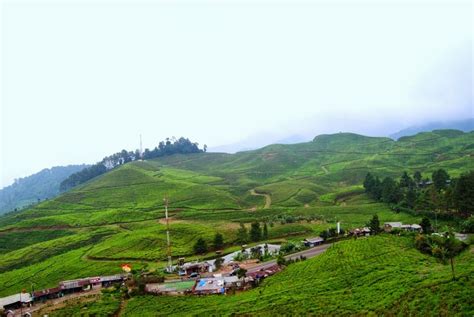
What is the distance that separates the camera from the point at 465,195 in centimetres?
6775

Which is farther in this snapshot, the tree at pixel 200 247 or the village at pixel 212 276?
the tree at pixel 200 247

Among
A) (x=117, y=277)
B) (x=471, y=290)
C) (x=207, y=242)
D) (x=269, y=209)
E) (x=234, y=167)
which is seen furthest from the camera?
(x=234, y=167)

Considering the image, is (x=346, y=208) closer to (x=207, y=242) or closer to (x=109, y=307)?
(x=207, y=242)

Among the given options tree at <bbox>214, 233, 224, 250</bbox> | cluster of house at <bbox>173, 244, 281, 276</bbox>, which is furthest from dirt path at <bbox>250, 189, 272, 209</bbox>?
cluster of house at <bbox>173, 244, 281, 276</bbox>

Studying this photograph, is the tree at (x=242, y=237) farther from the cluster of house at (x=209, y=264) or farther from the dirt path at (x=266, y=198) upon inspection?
the dirt path at (x=266, y=198)

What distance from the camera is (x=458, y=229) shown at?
202 ft

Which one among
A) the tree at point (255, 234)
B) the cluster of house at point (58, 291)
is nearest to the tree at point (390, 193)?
the tree at point (255, 234)

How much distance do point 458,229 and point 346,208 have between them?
34.1m

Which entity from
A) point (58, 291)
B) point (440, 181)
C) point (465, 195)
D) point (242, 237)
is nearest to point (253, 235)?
point (242, 237)

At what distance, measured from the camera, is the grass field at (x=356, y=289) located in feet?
107

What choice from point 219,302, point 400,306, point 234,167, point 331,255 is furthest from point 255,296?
point 234,167

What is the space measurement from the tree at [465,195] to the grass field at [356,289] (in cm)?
2037

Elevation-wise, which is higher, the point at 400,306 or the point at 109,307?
the point at 400,306

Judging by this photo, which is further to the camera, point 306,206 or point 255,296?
point 306,206
